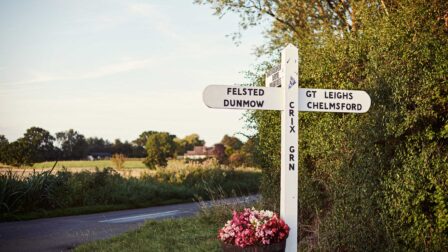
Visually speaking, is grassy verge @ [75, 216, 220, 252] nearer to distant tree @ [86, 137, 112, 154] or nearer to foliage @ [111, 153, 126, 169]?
foliage @ [111, 153, 126, 169]

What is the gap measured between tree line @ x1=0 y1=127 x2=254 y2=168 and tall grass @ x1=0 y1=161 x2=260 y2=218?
277 cm

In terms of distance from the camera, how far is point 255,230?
5422mm

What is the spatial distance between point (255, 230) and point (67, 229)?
7.76 meters

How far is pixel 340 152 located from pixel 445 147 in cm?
151

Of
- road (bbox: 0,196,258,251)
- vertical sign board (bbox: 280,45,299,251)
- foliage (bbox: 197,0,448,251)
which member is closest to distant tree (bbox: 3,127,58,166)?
road (bbox: 0,196,258,251)

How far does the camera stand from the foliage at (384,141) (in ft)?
21.4

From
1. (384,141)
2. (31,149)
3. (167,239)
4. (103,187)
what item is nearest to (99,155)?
(31,149)

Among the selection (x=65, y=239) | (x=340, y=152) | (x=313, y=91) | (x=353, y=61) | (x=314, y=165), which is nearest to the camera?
(x=313, y=91)

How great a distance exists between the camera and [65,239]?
1036cm

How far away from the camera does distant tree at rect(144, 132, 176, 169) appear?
45656 millimetres

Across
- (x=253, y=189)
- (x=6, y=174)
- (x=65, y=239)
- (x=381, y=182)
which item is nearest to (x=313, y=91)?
(x=381, y=182)

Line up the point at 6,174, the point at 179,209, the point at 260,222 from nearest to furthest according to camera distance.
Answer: the point at 260,222, the point at 6,174, the point at 179,209

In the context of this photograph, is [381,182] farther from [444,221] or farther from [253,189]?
[253,189]

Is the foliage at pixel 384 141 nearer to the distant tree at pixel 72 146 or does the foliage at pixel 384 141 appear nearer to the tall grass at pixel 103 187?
the tall grass at pixel 103 187
